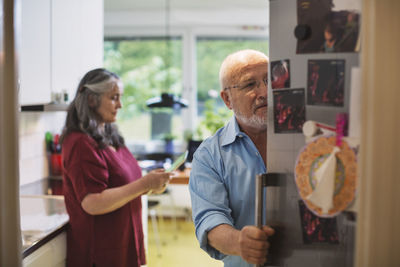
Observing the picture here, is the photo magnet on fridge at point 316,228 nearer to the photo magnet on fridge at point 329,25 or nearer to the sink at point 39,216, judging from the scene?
the photo magnet on fridge at point 329,25

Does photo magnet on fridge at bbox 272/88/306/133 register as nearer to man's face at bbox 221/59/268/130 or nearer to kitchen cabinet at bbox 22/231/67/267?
man's face at bbox 221/59/268/130

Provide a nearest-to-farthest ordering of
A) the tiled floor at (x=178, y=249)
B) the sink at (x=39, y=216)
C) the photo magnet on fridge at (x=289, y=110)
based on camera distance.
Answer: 1. the photo magnet on fridge at (x=289, y=110)
2. the sink at (x=39, y=216)
3. the tiled floor at (x=178, y=249)

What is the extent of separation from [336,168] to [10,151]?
0.59 m

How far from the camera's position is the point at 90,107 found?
1853mm

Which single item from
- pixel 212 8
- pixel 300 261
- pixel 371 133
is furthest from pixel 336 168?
pixel 212 8

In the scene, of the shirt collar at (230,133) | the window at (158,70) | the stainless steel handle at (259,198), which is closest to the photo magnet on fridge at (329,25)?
the stainless steel handle at (259,198)

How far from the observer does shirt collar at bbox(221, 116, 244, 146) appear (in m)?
1.16

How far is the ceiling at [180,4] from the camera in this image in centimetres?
434

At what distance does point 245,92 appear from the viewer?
116 centimetres

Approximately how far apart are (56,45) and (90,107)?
2.30 feet

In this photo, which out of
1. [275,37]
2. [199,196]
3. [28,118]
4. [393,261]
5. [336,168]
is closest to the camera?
[393,261]

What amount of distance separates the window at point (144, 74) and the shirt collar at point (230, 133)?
351 centimetres

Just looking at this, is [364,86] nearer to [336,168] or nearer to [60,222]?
[336,168]

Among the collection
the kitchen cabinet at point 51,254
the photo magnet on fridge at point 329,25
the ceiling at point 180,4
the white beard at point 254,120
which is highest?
the ceiling at point 180,4
